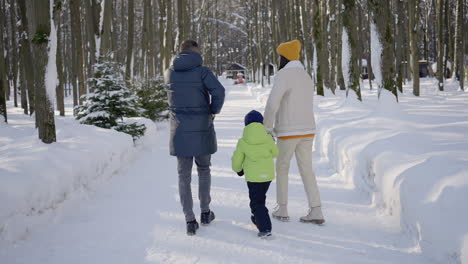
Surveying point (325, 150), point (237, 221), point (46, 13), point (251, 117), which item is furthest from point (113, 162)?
point (325, 150)

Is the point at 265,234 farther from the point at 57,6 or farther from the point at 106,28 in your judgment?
the point at 106,28

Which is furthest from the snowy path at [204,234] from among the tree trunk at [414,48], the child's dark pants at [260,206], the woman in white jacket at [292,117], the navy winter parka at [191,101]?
the tree trunk at [414,48]

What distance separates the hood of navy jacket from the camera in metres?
4.12

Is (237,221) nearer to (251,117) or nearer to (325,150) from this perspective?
(251,117)

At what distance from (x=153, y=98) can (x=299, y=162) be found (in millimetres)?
10978

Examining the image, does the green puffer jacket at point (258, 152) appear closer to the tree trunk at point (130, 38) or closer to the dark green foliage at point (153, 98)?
the dark green foliage at point (153, 98)

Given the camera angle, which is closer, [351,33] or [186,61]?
[186,61]

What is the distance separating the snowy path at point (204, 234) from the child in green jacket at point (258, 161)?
25 centimetres

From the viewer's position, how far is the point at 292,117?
4.27 metres

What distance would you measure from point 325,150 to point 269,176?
14.1 ft

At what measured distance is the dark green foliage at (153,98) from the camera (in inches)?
560

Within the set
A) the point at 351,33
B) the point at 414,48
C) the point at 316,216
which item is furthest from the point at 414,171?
the point at 414,48

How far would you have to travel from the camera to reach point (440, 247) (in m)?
3.03

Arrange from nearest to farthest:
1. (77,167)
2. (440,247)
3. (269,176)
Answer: (440,247) < (269,176) < (77,167)
